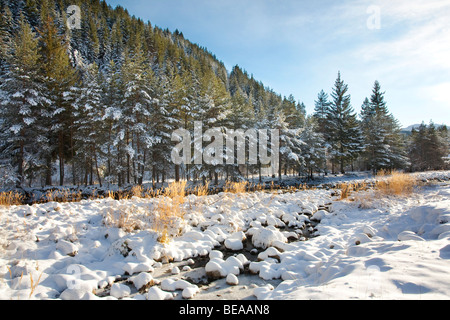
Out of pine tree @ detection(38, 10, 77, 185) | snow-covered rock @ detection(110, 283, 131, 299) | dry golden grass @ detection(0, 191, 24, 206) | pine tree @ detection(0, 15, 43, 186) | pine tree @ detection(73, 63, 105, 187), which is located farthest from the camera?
pine tree @ detection(38, 10, 77, 185)

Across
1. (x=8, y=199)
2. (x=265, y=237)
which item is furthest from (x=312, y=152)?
(x=8, y=199)

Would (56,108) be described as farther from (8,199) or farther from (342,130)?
(342,130)

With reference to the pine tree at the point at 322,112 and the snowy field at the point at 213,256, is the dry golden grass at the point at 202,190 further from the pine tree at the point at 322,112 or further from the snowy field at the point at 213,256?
the pine tree at the point at 322,112

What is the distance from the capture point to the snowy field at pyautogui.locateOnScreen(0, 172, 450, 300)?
105 inches

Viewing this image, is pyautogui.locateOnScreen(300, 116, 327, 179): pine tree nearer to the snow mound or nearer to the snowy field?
the snowy field

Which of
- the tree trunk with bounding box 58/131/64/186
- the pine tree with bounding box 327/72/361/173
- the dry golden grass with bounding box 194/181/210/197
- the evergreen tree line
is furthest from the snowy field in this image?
the pine tree with bounding box 327/72/361/173

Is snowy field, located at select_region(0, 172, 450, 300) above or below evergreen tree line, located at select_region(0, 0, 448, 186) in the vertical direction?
below

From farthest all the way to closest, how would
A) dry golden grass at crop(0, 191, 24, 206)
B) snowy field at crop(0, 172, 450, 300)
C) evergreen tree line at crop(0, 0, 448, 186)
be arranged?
evergreen tree line at crop(0, 0, 448, 186), dry golden grass at crop(0, 191, 24, 206), snowy field at crop(0, 172, 450, 300)

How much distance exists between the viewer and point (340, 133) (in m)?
28.3

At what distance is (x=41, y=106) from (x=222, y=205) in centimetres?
2001

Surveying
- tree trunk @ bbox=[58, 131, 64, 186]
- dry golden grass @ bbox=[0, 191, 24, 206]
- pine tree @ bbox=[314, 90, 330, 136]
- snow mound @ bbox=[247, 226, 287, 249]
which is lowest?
snow mound @ bbox=[247, 226, 287, 249]

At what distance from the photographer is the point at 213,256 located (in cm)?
452
